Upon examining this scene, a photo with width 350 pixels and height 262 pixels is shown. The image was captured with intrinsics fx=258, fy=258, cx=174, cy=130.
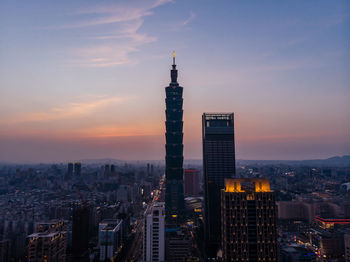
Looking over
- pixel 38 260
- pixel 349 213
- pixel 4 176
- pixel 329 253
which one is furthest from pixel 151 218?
pixel 349 213

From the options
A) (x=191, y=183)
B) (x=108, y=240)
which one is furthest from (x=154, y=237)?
(x=191, y=183)

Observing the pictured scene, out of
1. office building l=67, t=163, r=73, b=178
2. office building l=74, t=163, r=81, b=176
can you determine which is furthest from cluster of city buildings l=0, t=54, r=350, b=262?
office building l=74, t=163, r=81, b=176

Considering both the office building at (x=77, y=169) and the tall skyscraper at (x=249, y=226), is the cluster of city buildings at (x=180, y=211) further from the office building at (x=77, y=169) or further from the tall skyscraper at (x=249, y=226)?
the office building at (x=77, y=169)

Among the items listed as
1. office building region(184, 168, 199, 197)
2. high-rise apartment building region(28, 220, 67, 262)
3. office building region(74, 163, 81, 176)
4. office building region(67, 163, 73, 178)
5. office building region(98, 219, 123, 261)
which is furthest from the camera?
office building region(184, 168, 199, 197)

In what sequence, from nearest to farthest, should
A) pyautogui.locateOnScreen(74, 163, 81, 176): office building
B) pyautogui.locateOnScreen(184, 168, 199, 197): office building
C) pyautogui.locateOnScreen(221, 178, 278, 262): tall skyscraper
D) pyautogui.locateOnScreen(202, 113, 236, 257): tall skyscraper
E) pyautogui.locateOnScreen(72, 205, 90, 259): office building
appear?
pyautogui.locateOnScreen(221, 178, 278, 262): tall skyscraper, pyautogui.locateOnScreen(72, 205, 90, 259): office building, pyautogui.locateOnScreen(202, 113, 236, 257): tall skyscraper, pyautogui.locateOnScreen(74, 163, 81, 176): office building, pyautogui.locateOnScreen(184, 168, 199, 197): office building

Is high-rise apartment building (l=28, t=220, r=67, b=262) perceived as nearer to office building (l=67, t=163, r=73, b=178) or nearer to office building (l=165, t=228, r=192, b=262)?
office building (l=165, t=228, r=192, b=262)

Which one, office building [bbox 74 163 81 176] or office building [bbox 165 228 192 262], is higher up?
office building [bbox 74 163 81 176]

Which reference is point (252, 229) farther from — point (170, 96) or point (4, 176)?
point (170, 96)

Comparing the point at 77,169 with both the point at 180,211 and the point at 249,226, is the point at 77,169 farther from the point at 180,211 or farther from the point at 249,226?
the point at 249,226
